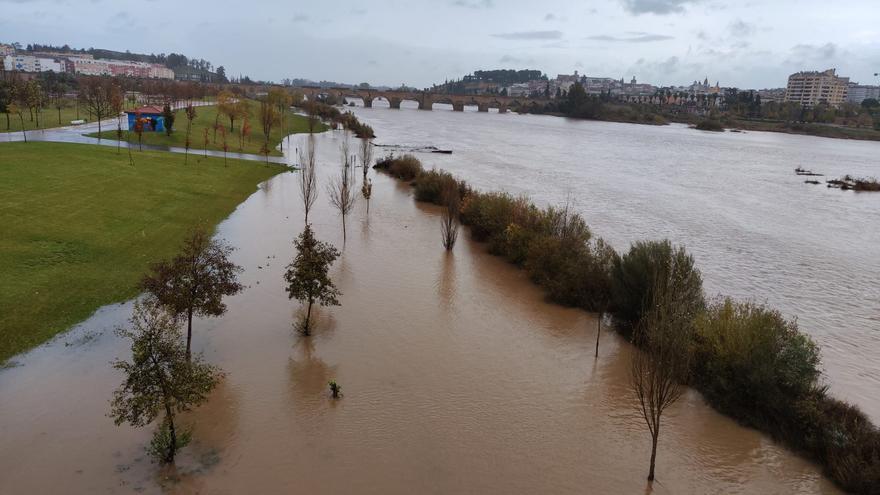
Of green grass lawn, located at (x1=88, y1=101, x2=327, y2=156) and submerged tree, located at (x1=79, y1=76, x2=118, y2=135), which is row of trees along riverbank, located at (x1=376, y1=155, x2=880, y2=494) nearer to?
submerged tree, located at (x1=79, y1=76, x2=118, y2=135)

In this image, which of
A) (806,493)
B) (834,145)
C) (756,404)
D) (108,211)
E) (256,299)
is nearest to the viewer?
(806,493)

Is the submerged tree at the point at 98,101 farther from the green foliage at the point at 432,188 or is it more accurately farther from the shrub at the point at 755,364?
the shrub at the point at 755,364

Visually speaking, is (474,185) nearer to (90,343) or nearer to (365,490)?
(90,343)

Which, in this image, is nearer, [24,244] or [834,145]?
[24,244]

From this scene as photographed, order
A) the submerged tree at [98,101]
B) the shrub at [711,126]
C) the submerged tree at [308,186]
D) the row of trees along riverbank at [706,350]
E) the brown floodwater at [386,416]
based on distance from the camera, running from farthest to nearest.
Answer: the shrub at [711,126]
the submerged tree at [98,101]
the submerged tree at [308,186]
the brown floodwater at [386,416]
the row of trees along riverbank at [706,350]

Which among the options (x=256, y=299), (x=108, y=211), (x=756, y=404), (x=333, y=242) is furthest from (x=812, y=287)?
(x=108, y=211)

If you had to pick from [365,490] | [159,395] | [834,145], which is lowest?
[365,490]

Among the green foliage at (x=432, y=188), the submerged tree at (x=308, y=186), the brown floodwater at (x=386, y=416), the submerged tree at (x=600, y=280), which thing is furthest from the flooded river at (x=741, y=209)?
the submerged tree at (x=308, y=186)

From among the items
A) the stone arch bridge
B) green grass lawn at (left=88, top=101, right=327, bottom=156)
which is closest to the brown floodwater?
green grass lawn at (left=88, top=101, right=327, bottom=156)
